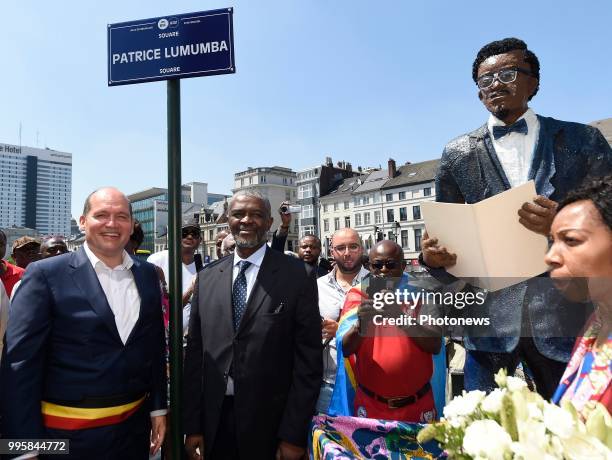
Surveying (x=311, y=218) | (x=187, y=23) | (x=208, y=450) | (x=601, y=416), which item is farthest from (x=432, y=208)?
(x=311, y=218)

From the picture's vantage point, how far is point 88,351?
232 cm

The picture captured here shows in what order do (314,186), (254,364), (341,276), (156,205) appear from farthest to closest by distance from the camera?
(156,205)
(314,186)
(341,276)
(254,364)

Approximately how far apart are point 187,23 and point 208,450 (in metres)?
2.47

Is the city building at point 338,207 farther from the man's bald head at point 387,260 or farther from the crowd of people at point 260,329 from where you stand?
the crowd of people at point 260,329

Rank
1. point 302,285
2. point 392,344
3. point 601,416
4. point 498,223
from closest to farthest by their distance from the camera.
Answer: point 601,416
point 498,223
point 302,285
point 392,344

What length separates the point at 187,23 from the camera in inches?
90.1

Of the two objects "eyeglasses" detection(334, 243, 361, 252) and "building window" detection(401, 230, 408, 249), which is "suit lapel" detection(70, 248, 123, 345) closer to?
"eyeglasses" detection(334, 243, 361, 252)

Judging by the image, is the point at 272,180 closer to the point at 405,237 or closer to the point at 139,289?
the point at 405,237

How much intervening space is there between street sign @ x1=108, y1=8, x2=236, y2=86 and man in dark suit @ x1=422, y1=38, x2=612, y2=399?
1.40 meters

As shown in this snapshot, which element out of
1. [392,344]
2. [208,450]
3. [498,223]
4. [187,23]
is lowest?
[208,450]

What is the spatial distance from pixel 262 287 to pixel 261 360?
0.45 meters

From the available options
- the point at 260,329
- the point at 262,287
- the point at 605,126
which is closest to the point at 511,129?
the point at 262,287

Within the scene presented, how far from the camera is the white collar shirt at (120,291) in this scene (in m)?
2.49

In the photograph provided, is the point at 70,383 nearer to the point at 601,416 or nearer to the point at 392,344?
the point at 392,344
